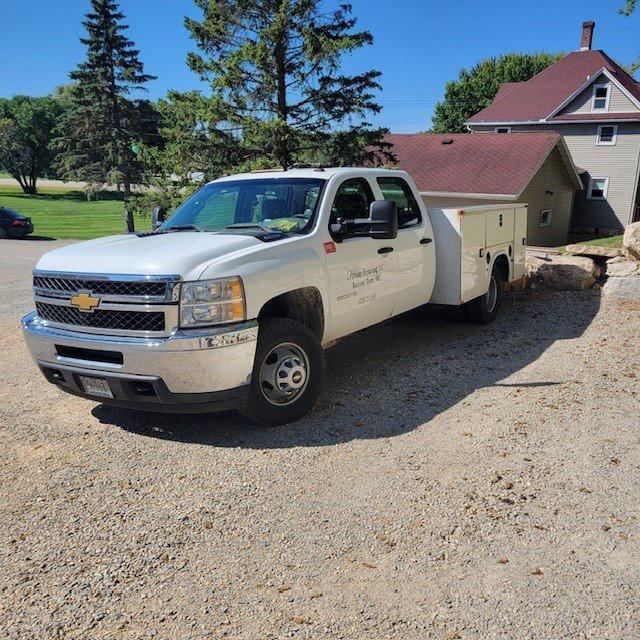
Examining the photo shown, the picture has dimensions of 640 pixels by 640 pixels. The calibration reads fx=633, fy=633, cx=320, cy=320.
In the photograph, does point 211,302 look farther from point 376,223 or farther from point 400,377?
point 400,377

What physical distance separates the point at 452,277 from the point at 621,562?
4415 mm

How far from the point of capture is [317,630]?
300cm

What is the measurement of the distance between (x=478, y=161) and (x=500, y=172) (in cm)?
150

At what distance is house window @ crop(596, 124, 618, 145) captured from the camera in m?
33.2

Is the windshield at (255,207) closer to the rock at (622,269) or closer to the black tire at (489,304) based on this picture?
the black tire at (489,304)

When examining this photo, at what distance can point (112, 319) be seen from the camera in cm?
478

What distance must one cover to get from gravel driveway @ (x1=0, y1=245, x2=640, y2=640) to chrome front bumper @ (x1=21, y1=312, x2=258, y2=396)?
0.61 m

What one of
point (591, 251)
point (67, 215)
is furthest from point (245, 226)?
point (67, 215)

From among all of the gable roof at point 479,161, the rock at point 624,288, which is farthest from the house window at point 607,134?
the rock at point 624,288

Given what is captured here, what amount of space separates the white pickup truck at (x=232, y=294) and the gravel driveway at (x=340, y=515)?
53 centimetres

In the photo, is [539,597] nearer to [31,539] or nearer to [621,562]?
[621,562]

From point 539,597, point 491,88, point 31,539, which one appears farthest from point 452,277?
point 491,88

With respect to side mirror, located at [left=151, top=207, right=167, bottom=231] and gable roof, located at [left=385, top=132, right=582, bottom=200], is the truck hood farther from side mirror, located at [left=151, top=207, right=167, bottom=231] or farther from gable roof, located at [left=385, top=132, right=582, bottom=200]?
gable roof, located at [left=385, top=132, right=582, bottom=200]

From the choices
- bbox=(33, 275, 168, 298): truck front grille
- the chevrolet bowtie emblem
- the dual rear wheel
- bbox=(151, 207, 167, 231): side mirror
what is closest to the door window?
the dual rear wheel
